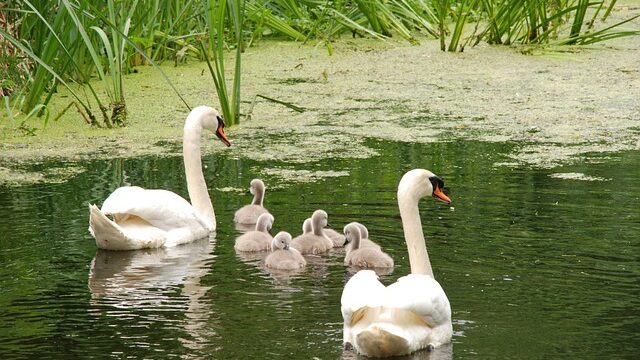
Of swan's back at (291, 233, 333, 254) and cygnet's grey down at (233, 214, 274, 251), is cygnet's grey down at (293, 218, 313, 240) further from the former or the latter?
cygnet's grey down at (233, 214, 274, 251)

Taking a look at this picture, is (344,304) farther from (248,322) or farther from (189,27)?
(189,27)

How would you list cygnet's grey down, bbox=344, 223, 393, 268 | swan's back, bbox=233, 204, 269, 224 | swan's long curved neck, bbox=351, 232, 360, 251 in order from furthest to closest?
swan's back, bbox=233, 204, 269, 224
swan's long curved neck, bbox=351, 232, 360, 251
cygnet's grey down, bbox=344, 223, 393, 268

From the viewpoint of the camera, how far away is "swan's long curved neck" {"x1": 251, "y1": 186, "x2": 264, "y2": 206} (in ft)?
25.8

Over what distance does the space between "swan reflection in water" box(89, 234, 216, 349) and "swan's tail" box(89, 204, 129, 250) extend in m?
0.06

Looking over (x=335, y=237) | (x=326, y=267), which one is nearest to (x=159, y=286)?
(x=326, y=267)

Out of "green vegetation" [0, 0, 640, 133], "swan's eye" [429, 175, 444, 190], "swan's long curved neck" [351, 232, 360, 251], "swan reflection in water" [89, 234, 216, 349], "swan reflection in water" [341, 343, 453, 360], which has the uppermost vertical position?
"green vegetation" [0, 0, 640, 133]

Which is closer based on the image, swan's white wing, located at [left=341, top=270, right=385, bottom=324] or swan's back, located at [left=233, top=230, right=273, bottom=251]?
swan's white wing, located at [left=341, top=270, right=385, bottom=324]

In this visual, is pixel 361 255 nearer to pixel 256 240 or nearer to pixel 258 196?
Answer: pixel 256 240

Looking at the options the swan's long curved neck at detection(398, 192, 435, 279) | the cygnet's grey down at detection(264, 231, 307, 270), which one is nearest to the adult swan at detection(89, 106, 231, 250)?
the cygnet's grey down at detection(264, 231, 307, 270)

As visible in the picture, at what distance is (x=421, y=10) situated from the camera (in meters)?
14.1

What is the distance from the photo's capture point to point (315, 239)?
23.2ft

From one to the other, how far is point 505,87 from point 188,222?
16.1 ft

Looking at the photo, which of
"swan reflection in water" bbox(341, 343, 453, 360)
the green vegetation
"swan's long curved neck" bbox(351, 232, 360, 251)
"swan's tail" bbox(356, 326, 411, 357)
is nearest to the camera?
Result: "swan's tail" bbox(356, 326, 411, 357)

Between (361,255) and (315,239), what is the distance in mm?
583
